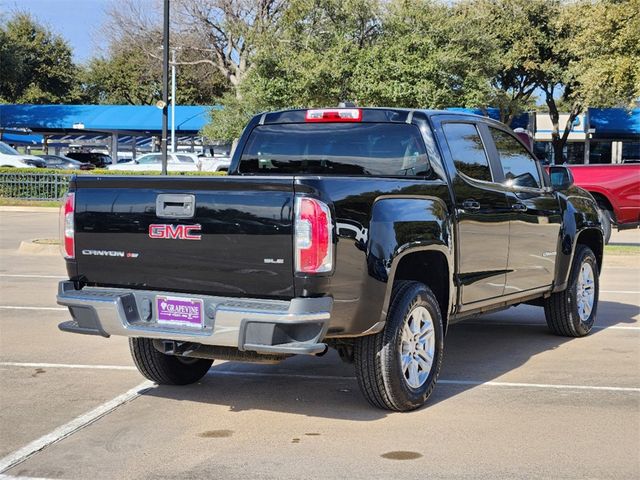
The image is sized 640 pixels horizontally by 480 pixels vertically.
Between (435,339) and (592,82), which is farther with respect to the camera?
(592,82)

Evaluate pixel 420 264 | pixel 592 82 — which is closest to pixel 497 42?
pixel 592 82

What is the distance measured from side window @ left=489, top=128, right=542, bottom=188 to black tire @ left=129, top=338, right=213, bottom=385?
3.01 m

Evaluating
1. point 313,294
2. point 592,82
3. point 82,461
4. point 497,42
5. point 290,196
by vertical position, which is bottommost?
point 82,461

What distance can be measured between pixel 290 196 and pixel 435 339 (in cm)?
175

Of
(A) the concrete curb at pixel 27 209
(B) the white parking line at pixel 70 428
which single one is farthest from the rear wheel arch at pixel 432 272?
(A) the concrete curb at pixel 27 209

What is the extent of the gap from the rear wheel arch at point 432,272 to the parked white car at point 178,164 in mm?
34626

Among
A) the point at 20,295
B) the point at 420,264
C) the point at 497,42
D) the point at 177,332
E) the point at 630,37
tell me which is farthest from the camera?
the point at 497,42

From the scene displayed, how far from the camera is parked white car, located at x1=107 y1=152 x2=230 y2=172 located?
137 feet

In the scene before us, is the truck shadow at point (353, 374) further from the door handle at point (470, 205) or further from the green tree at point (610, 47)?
the green tree at point (610, 47)

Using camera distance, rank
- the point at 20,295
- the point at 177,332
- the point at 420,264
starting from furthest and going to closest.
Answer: the point at 20,295 < the point at 420,264 < the point at 177,332

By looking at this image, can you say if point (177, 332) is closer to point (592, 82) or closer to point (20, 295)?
point (20, 295)

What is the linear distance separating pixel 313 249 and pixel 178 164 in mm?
39850

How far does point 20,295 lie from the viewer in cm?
1178

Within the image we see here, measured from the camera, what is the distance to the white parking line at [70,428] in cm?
521
